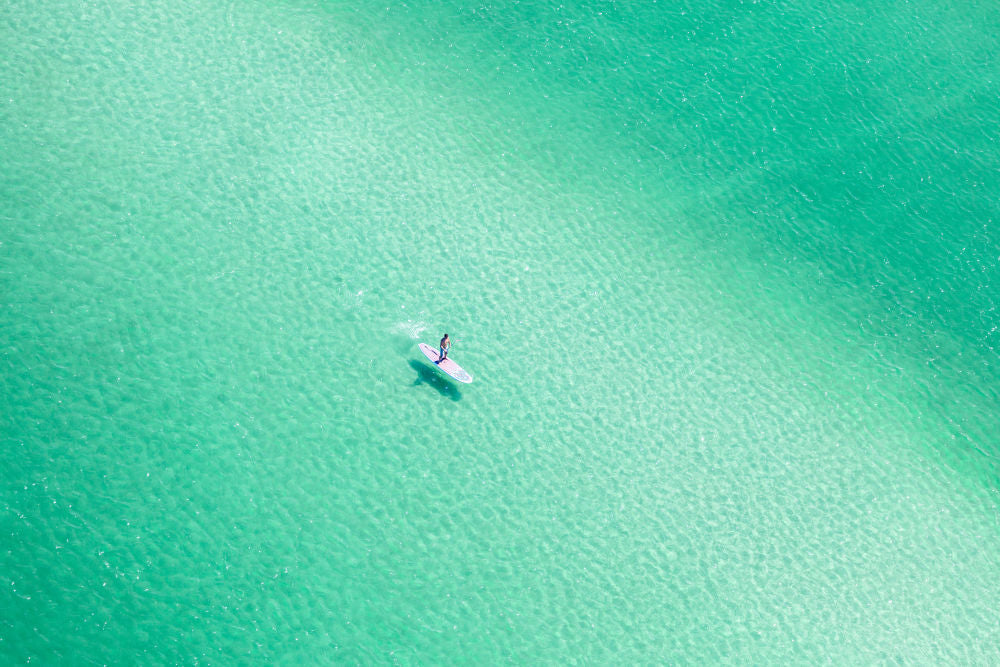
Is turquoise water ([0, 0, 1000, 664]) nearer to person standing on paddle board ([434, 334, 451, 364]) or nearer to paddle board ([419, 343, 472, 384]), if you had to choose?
paddle board ([419, 343, 472, 384])

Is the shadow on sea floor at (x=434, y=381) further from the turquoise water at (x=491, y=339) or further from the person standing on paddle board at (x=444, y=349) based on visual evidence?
the person standing on paddle board at (x=444, y=349)

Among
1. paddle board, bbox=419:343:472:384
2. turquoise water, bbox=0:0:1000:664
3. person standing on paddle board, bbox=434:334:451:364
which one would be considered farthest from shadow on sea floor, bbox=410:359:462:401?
person standing on paddle board, bbox=434:334:451:364

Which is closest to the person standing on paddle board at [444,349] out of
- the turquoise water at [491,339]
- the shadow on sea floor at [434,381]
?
the shadow on sea floor at [434,381]

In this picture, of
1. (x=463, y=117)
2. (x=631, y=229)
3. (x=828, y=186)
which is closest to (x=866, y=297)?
(x=828, y=186)

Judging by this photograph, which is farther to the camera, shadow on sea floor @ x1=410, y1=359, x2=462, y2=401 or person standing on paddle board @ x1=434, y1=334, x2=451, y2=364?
shadow on sea floor @ x1=410, y1=359, x2=462, y2=401

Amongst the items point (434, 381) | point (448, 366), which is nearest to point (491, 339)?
point (448, 366)
